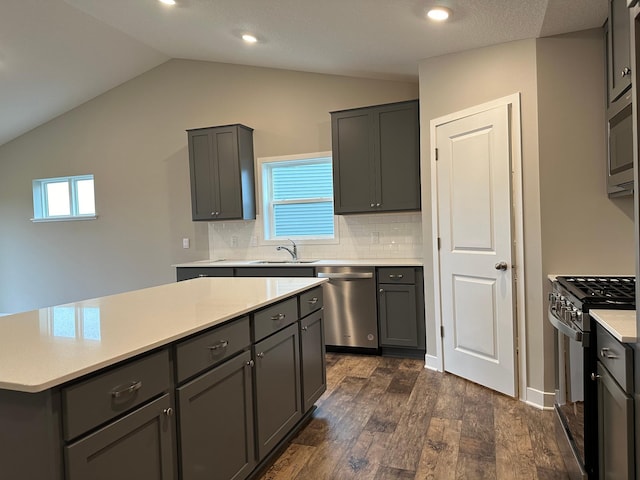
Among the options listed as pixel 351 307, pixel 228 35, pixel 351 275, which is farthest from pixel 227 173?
pixel 351 307

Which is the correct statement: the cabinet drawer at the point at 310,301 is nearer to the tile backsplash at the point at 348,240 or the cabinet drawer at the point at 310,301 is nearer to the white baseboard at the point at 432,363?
the white baseboard at the point at 432,363

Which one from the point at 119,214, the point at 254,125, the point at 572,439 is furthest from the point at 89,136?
the point at 572,439

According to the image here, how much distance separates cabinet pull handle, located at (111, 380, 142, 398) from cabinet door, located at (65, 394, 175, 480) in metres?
0.08

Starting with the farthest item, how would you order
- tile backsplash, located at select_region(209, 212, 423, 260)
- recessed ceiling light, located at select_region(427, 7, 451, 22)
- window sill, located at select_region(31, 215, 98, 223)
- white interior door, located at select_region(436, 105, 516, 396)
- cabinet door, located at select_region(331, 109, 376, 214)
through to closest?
1. window sill, located at select_region(31, 215, 98, 223)
2. tile backsplash, located at select_region(209, 212, 423, 260)
3. cabinet door, located at select_region(331, 109, 376, 214)
4. white interior door, located at select_region(436, 105, 516, 396)
5. recessed ceiling light, located at select_region(427, 7, 451, 22)

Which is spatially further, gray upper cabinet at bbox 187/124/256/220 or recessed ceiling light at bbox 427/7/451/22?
gray upper cabinet at bbox 187/124/256/220

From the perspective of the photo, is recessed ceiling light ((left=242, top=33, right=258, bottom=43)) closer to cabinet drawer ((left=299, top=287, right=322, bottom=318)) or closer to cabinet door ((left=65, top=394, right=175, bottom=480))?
cabinet drawer ((left=299, top=287, right=322, bottom=318))

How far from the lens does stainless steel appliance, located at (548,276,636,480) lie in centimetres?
179

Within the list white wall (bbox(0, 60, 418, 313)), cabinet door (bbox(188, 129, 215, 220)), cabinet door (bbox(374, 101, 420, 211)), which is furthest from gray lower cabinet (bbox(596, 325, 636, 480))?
cabinet door (bbox(188, 129, 215, 220))

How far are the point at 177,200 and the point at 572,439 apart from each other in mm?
4746

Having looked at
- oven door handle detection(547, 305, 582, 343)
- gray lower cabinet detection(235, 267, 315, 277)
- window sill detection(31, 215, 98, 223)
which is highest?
window sill detection(31, 215, 98, 223)

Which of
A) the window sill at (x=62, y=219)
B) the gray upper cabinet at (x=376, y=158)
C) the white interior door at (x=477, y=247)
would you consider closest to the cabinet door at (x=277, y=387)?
the white interior door at (x=477, y=247)

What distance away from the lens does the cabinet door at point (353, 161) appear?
4.27m

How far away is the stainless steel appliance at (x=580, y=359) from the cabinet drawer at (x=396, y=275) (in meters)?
1.69

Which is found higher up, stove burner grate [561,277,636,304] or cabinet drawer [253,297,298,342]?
stove burner grate [561,277,636,304]
